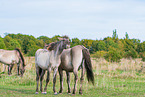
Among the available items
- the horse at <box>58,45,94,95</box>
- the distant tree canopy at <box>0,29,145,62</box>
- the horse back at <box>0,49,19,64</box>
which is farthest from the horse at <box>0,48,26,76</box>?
the distant tree canopy at <box>0,29,145,62</box>

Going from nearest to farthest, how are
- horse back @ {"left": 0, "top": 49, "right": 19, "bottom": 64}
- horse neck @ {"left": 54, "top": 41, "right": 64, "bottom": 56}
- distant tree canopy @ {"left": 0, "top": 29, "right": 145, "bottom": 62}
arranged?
horse neck @ {"left": 54, "top": 41, "right": 64, "bottom": 56} < horse back @ {"left": 0, "top": 49, "right": 19, "bottom": 64} < distant tree canopy @ {"left": 0, "top": 29, "right": 145, "bottom": 62}

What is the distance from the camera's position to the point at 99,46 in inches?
2420

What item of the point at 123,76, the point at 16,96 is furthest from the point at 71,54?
the point at 123,76

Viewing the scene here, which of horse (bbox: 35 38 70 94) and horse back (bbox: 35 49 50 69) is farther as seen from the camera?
horse back (bbox: 35 49 50 69)

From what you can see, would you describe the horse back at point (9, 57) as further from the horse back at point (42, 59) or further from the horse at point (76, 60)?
the horse at point (76, 60)

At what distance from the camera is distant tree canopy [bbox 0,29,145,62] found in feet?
99.5

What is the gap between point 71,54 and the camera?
9.73 meters

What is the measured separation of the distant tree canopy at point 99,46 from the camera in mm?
30322

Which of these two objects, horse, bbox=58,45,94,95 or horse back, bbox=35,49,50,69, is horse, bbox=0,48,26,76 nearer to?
horse back, bbox=35,49,50,69

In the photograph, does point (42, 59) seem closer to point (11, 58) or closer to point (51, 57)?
point (51, 57)

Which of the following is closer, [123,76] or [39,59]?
[39,59]

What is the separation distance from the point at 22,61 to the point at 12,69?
1692 mm

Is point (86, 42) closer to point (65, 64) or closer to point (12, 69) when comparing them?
point (12, 69)

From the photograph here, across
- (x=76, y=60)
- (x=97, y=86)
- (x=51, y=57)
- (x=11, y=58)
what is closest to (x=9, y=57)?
(x=11, y=58)
